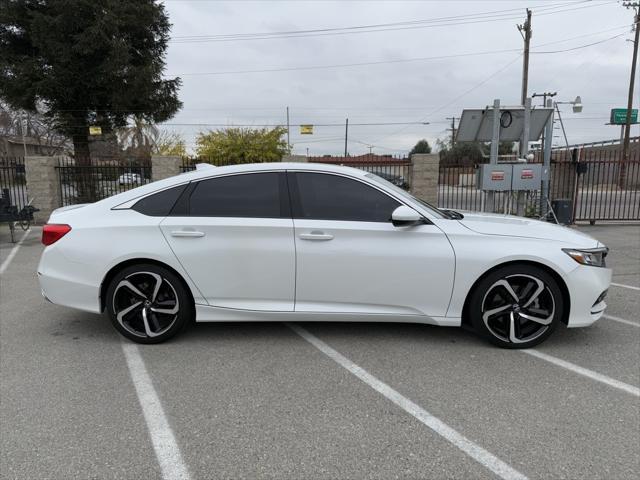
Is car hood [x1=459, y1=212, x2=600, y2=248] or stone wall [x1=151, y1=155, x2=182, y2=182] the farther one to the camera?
stone wall [x1=151, y1=155, x2=182, y2=182]

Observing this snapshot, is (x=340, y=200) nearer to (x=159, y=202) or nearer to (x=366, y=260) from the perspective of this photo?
(x=366, y=260)

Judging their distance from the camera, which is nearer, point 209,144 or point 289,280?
point 289,280

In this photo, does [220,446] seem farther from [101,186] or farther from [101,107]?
[101,107]

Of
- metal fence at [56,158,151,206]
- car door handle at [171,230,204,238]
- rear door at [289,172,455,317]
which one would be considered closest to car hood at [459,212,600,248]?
rear door at [289,172,455,317]

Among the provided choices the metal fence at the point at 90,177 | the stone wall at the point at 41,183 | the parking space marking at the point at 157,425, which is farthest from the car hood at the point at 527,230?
the stone wall at the point at 41,183

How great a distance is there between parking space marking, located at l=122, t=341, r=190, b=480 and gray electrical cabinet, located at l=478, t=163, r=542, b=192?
758 cm

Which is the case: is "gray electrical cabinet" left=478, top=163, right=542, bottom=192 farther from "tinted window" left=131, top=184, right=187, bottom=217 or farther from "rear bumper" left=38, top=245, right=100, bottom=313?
"rear bumper" left=38, top=245, right=100, bottom=313

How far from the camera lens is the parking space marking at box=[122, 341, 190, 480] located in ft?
8.00

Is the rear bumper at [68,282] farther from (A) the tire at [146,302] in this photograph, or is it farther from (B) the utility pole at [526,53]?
(B) the utility pole at [526,53]

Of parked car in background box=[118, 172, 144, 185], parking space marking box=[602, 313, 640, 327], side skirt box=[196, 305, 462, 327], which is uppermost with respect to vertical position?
parked car in background box=[118, 172, 144, 185]

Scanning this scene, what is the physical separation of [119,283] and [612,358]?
4.15 m

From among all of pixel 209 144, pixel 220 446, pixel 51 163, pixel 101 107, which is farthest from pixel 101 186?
pixel 220 446

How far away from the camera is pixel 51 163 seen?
1308cm

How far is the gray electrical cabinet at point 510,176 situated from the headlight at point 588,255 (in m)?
5.57
